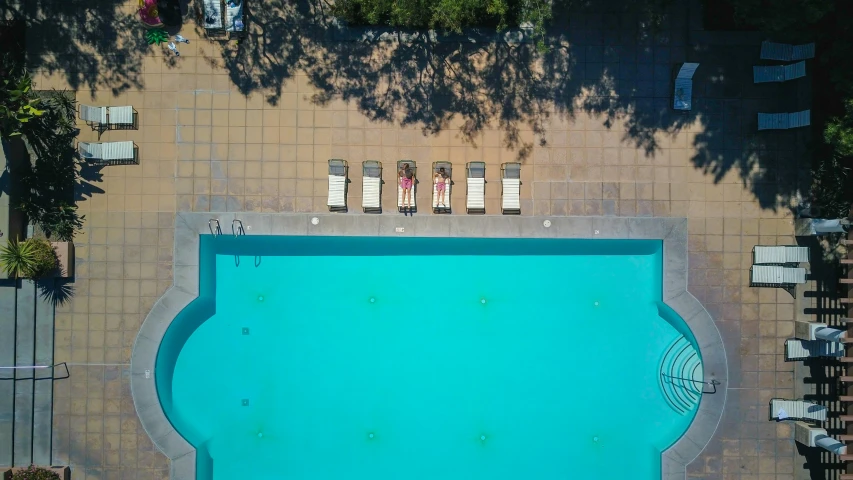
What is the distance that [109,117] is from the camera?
17.6 meters

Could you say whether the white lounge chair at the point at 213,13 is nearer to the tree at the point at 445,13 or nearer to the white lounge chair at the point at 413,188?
the tree at the point at 445,13

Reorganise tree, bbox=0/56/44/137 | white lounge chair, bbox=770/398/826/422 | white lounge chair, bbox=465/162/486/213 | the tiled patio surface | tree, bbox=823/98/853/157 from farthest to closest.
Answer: the tiled patio surface
white lounge chair, bbox=465/162/486/213
white lounge chair, bbox=770/398/826/422
tree, bbox=0/56/44/137
tree, bbox=823/98/853/157

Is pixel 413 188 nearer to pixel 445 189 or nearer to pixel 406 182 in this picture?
pixel 406 182

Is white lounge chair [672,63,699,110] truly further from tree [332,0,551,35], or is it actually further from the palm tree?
the palm tree

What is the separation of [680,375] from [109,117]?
59.1 ft

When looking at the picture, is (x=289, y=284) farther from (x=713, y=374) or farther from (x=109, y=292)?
(x=713, y=374)

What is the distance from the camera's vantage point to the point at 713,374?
17.6m

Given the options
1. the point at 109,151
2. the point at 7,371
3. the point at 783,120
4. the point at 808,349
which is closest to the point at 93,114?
the point at 109,151

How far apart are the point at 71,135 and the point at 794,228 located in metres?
21.0

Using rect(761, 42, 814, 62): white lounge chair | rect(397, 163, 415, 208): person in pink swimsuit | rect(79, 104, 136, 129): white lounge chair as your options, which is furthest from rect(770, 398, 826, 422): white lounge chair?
rect(79, 104, 136, 129): white lounge chair

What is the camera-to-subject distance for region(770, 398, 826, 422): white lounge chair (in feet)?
56.5

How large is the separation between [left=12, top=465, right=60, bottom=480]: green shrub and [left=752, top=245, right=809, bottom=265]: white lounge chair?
811 inches

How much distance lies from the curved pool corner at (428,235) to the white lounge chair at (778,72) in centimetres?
479

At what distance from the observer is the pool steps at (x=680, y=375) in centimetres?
1786
